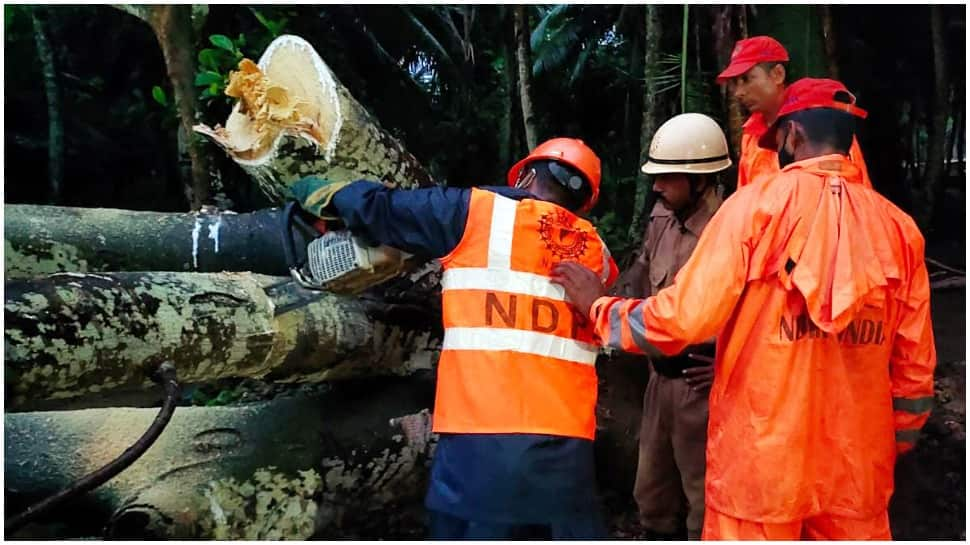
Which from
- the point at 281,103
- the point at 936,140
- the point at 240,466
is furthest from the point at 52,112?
the point at 936,140

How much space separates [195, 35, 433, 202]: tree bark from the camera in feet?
9.68

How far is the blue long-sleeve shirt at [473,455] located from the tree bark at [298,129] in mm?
766

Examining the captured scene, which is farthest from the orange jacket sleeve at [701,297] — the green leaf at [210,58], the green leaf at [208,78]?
the green leaf at [210,58]

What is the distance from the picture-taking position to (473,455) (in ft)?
7.16

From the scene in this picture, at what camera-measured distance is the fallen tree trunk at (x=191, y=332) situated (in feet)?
7.38

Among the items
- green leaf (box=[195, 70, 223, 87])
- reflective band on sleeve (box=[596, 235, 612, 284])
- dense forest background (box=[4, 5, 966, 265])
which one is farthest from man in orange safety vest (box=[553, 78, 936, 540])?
green leaf (box=[195, 70, 223, 87])

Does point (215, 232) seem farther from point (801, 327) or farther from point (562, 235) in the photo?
point (801, 327)

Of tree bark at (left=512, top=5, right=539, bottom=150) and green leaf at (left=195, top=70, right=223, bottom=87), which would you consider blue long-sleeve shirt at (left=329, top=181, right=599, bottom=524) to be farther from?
tree bark at (left=512, top=5, right=539, bottom=150)

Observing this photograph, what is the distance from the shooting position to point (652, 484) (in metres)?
3.01

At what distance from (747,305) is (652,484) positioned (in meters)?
1.15

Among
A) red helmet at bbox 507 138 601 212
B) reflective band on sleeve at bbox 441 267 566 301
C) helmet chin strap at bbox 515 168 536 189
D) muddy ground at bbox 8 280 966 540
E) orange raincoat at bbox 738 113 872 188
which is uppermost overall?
orange raincoat at bbox 738 113 872 188

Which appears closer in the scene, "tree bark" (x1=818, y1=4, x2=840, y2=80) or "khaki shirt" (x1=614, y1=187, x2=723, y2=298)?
"khaki shirt" (x1=614, y1=187, x2=723, y2=298)

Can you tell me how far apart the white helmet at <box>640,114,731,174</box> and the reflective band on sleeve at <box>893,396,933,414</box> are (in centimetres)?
100

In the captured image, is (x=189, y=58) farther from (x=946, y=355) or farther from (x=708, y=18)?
(x=946, y=355)
